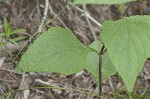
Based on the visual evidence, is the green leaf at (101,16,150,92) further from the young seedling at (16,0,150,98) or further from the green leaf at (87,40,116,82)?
the green leaf at (87,40,116,82)

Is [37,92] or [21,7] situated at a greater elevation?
[21,7]

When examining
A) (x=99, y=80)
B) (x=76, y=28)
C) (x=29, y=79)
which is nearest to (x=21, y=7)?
(x=76, y=28)

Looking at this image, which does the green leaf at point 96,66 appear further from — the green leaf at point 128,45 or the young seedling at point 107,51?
the green leaf at point 128,45

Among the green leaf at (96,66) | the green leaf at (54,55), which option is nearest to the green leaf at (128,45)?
the green leaf at (54,55)

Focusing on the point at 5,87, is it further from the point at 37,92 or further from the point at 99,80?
the point at 99,80

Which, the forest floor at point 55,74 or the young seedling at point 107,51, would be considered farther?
the forest floor at point 55,74
